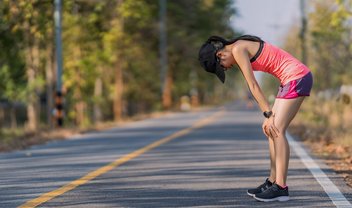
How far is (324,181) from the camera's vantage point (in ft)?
29.2

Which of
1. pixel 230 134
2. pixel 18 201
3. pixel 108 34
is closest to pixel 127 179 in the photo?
pixel 18 201

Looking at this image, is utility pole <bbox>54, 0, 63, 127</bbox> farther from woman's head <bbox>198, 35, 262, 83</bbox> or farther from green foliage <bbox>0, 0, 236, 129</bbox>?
woman's head <bbox>198, 35, 262, 83</bbox>

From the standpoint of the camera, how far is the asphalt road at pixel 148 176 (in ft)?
24.1

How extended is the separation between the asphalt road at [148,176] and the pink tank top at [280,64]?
4.14 ft

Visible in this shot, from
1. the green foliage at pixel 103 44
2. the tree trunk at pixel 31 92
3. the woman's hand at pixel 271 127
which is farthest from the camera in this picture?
the tree trunk at pixel 31 92

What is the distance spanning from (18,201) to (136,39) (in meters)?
35.7

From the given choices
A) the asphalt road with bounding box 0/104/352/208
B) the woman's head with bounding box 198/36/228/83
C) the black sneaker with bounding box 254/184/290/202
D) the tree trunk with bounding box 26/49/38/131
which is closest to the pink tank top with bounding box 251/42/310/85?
the woman's head with bounding box 198/36/228/83

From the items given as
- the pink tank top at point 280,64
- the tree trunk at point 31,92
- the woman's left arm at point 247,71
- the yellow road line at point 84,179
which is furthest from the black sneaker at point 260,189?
the tree trunk at point 31,92

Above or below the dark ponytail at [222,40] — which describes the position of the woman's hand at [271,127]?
below

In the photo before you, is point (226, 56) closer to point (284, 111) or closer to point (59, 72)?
point (284, 111)

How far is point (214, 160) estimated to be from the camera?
38.6 ft

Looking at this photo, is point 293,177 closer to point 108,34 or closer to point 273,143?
point 273,143

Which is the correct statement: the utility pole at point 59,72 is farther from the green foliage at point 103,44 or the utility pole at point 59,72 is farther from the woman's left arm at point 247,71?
the woman's left arm at point 247,71

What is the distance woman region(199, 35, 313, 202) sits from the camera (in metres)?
7.22
